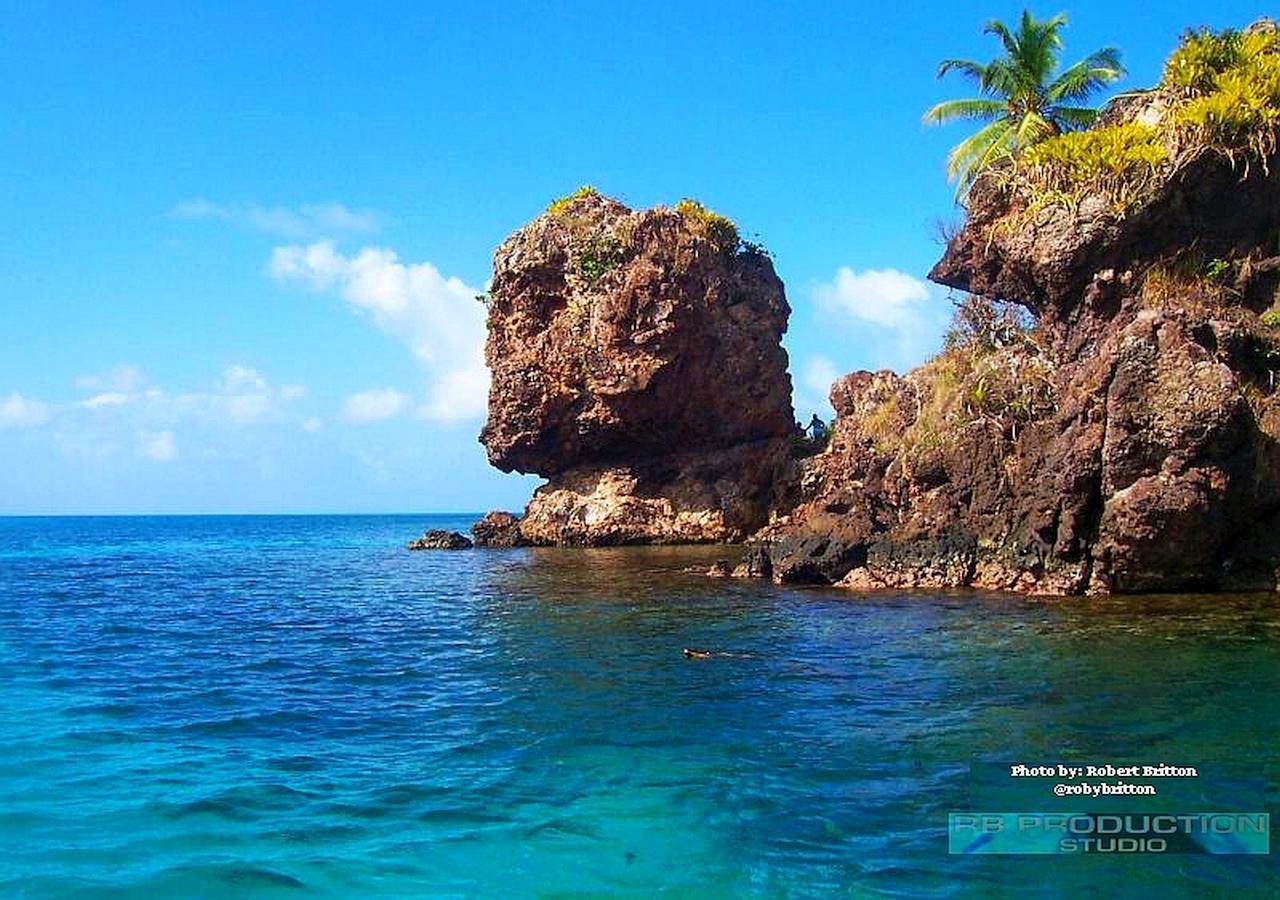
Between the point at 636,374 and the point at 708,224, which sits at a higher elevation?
the point at 708,224

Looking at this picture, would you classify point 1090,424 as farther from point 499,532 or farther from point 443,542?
point 443,542

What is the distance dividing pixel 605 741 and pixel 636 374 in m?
31.9

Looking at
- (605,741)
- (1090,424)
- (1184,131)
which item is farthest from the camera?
(1184,131)

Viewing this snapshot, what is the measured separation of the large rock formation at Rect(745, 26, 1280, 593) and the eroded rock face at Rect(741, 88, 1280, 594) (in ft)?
0.14

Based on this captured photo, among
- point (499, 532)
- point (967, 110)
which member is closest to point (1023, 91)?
point (967, 110)

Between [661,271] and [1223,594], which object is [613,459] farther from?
[1223,594]

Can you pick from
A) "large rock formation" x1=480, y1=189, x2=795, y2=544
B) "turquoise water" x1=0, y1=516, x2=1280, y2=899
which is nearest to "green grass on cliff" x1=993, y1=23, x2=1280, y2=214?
"turquoise water" x1=0, y1=516, x2=1280, y2=899

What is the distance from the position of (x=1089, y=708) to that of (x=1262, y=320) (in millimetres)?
15147

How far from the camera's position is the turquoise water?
6.27 m

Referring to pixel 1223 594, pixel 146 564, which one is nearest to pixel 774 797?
pixel 1223 594

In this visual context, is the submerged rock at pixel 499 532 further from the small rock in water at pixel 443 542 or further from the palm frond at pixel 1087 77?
the palm frond at pixel 1087 77

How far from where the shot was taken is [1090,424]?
744 inches

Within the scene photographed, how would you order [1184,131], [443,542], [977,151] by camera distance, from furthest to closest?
[443,542]
[977,151]
[1184,131]

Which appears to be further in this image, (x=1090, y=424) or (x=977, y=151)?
(x=977, y=151)
